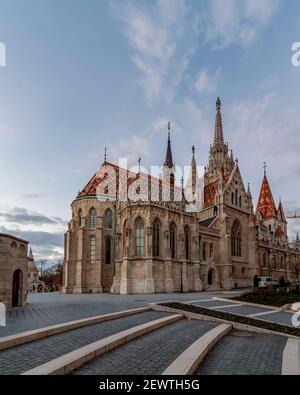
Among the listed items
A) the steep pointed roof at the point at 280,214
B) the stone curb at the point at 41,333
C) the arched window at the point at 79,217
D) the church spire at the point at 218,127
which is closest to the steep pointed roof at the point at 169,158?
the church spire at the point at 218,127

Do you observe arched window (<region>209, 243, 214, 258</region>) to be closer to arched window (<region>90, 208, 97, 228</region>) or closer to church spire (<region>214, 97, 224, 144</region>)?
arched window (<region>90, 208, 97, 228</region>)

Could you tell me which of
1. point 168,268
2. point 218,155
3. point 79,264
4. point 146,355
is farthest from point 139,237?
point 218,155

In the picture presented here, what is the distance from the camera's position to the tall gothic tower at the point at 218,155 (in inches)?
2719

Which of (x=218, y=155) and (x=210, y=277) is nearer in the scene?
(x=210, y=277)

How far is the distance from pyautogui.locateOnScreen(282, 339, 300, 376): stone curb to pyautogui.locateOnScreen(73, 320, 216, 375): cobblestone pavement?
2.29 metres

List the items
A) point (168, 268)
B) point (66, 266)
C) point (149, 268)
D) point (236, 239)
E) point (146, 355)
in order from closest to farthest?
1. point (146, 355)
2. point (149, 268)
3. point (168, 268)
4. point (66, 266)
5. point (236, 239)

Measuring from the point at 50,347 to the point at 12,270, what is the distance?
991 centimetres

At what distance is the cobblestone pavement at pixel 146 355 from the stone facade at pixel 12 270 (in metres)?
8.39

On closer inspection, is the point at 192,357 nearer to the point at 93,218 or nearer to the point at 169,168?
the point at 93,218

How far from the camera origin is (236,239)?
1967 inches

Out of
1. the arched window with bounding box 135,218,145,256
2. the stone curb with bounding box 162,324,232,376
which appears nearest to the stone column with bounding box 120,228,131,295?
the arched window with bounding box 135,218,145,256

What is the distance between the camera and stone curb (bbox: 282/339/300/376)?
646 cm
